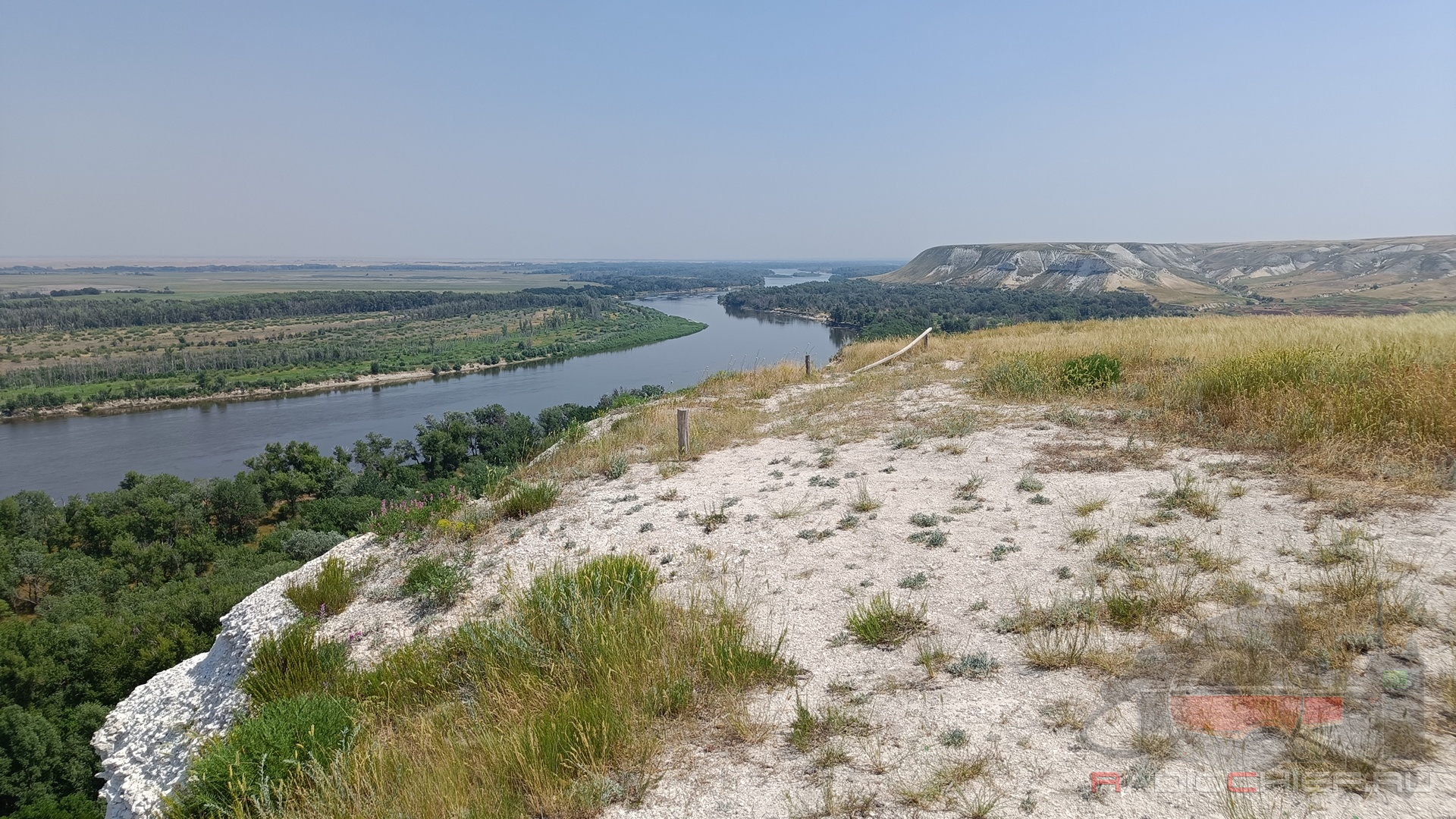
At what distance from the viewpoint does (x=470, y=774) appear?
346 cm

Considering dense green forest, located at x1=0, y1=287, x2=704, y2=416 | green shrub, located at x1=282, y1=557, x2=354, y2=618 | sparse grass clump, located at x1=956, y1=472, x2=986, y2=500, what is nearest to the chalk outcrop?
sparse grass clump, located at x1=956, y1=472, x2=986, y2=500

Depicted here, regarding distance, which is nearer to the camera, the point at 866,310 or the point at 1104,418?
the point at 1104,418

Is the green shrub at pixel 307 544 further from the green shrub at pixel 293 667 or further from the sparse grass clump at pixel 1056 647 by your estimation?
the sparse grass clump at pixel 1056 647

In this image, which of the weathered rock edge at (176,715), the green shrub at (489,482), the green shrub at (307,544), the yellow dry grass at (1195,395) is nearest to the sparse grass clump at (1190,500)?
the yellow dry grass at (1195,395)

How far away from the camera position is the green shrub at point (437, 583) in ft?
21.0

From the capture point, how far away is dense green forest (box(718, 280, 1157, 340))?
215ft

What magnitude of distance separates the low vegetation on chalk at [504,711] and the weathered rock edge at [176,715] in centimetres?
76

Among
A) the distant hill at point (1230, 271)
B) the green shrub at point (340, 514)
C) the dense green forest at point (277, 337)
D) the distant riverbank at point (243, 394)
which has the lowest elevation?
the green shrub at point (340, 514)

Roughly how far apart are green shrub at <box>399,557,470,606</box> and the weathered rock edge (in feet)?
4.06

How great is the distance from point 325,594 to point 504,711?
13.5 ft

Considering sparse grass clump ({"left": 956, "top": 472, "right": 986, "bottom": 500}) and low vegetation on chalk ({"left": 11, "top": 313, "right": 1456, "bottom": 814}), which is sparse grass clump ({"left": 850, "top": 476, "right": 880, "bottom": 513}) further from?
sparse grass clump ({"left": 956, "top": 472, "right": 986, "bottom": 500})

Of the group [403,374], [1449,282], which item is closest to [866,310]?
[1449,282]

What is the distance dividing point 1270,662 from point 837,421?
26.1ft

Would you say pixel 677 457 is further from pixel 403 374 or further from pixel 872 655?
pixel 403 374
